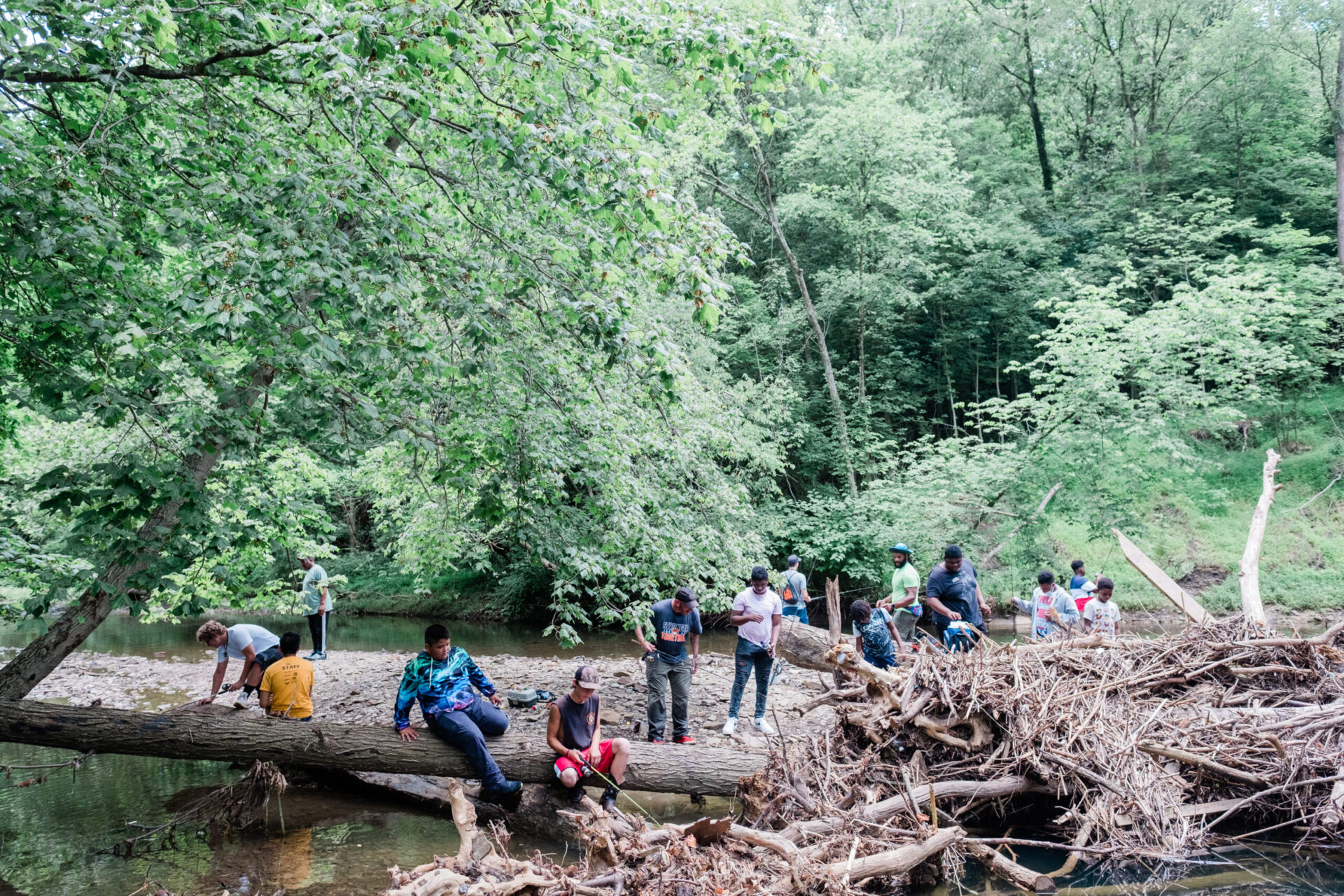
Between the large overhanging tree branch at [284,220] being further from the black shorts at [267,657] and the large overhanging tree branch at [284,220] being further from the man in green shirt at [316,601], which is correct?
the man in green shirt at [316,601]

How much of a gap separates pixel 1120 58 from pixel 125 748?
32294 mm

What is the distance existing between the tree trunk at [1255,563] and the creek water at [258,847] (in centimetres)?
305

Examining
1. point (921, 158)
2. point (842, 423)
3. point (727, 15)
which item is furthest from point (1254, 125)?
point (727, 15)

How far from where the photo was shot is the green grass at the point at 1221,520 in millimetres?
18328

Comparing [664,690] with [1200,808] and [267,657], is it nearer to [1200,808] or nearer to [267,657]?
[267,657]

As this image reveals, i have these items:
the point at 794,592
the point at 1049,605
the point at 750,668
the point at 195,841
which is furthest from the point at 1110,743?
the point at 195,841

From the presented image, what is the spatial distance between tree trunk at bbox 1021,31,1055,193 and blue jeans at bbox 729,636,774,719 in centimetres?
2569

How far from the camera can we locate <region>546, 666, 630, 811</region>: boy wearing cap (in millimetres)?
6730

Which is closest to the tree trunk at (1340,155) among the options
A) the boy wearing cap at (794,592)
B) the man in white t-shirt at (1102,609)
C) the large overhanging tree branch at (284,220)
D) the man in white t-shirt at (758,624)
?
the man in white t-shirt at (1102,609)

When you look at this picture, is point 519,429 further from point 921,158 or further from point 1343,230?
point 1343,230

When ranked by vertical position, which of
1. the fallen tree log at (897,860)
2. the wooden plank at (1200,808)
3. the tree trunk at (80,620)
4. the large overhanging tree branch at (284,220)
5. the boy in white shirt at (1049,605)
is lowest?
the wooden plank at (1200,808)

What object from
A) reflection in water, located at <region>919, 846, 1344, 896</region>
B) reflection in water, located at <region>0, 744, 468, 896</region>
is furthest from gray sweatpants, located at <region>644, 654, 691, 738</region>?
reflection in water, located at <region>919, 846, 1344, 896</region>

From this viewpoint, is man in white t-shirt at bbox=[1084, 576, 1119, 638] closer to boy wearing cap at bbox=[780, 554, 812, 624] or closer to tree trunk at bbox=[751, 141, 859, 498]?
boy wearing cap at bbox=[780, 554, 812, 624]

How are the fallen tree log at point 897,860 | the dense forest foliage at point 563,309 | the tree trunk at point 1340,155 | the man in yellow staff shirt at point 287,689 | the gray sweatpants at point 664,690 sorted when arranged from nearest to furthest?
the fallen tree log at point 897,860, the dense forest foliage at point 563,309, the man in yellow staff shirt at point 287,689, the gray sweatpants at point 664,690, the tree trunk at point 1340,155
